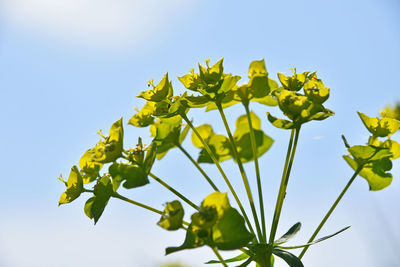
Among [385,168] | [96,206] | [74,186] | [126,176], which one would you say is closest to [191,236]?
[126,176]

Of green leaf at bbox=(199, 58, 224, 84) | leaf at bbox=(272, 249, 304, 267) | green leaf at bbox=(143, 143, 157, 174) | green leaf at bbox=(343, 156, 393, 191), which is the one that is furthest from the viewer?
green leaf at bbox=(343, 156, 393, 191)

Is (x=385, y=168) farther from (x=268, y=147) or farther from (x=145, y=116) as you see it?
(x=145, y=116)

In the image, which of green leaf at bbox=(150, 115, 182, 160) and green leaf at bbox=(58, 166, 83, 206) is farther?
green leaf at bbox=(150, 115, 182, 160)

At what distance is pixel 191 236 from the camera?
55.0 inches

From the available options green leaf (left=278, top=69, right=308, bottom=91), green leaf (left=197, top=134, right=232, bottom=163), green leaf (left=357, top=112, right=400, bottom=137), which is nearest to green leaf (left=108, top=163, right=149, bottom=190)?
green leaf (left=197, top=134, right=232, bottom=163)

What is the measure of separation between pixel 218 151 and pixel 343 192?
0.63m

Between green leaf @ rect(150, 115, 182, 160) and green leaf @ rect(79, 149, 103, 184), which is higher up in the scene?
green leaf @ rect(150, 115, 182, 160)

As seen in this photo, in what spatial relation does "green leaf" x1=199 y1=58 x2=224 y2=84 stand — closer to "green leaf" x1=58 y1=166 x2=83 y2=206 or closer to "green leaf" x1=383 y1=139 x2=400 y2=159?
"green leaf" x1=58 y1=166 x2=83 y2=206

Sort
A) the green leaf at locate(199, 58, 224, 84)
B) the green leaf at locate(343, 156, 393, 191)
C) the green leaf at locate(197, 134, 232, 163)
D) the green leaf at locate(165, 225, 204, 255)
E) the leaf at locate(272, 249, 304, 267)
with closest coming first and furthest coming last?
the green leaf at locate(165, 225, 204, 255)
the leaf at locate(272, 249, 304, 267)
the green leaf at locate(199, 58, 224, 84)
the green leaf at locate(343, 156, 393, 191)
the green leaf at locate(197, 134, 232, 163)

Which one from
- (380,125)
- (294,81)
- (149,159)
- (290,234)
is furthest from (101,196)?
(380,125)

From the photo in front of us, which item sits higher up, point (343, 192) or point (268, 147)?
point (268, 147)

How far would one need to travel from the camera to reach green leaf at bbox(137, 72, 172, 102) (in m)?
1.84

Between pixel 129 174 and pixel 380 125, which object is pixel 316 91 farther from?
pixel 129 174

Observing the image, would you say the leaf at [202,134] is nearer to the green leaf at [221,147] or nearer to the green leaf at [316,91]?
the green leaf at [221,147]
